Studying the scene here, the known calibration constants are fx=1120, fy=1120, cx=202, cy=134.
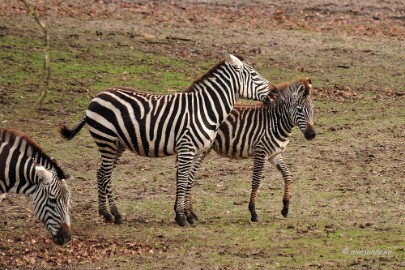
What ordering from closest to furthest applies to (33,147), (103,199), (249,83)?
(33,147), (103,199), (249,83)

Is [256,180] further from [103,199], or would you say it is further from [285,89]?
[103,199]

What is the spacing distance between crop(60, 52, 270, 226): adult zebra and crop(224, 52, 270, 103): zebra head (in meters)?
0.50

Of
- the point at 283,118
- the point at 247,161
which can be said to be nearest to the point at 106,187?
the point at 283,118

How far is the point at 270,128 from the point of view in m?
16.0

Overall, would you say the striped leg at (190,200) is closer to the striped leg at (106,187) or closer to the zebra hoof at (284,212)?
the striped leg at (106,187)

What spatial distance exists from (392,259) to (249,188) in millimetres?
4133

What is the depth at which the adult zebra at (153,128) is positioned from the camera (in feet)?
49.5

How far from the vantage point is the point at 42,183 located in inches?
516

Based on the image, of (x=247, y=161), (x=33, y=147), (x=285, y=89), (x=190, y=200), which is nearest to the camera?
(x=33, y=147)

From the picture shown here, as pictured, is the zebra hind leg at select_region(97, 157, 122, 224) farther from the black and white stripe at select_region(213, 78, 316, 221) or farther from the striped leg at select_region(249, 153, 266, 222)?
the striped leg at select_region(249, 153, 266, 222)

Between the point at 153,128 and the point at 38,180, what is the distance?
8.26 feet

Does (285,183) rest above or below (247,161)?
→ above

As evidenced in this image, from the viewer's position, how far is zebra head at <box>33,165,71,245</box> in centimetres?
1300

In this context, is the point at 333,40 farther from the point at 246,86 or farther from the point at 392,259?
the point at 392,259
